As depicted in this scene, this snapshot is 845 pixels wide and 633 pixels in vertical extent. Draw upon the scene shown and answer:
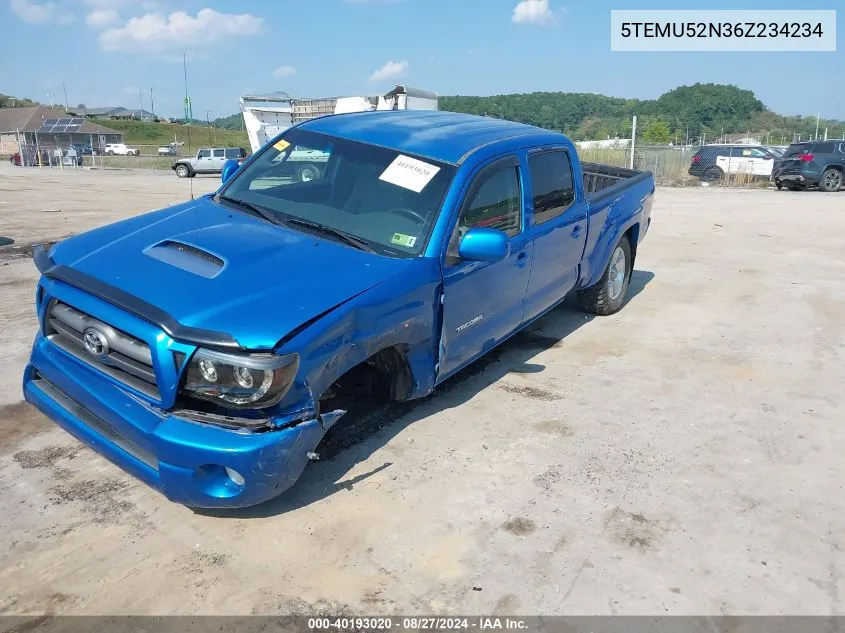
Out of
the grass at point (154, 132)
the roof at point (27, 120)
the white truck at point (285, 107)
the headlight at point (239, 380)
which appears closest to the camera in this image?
the headlight at point (239, 380)

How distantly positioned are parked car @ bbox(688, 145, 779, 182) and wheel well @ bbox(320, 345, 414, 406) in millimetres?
23687

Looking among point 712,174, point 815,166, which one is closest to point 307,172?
point 815,166

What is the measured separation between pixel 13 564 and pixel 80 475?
0.71 metres

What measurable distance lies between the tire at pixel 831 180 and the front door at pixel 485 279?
2093cm

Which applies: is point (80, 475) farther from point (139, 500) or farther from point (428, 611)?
point (428, 611)

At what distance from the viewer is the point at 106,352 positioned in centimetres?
291

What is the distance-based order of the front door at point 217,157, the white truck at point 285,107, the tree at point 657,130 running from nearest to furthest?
the white truck at point 285,107 < the front door at point 217,157 < the tree at point 657,130

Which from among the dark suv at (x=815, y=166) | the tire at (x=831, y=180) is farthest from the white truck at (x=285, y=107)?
the tire at (x=831, y=180)

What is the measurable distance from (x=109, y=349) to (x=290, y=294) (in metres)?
Answer: 0.82

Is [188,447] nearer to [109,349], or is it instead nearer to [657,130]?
[109,349]

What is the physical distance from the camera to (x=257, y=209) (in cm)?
398

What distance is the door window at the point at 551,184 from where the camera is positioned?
185 inches

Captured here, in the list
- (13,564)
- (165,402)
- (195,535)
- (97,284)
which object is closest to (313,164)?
(97,284)

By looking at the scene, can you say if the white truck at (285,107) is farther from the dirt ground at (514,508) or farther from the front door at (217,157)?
the dirt ground at (514,508)
